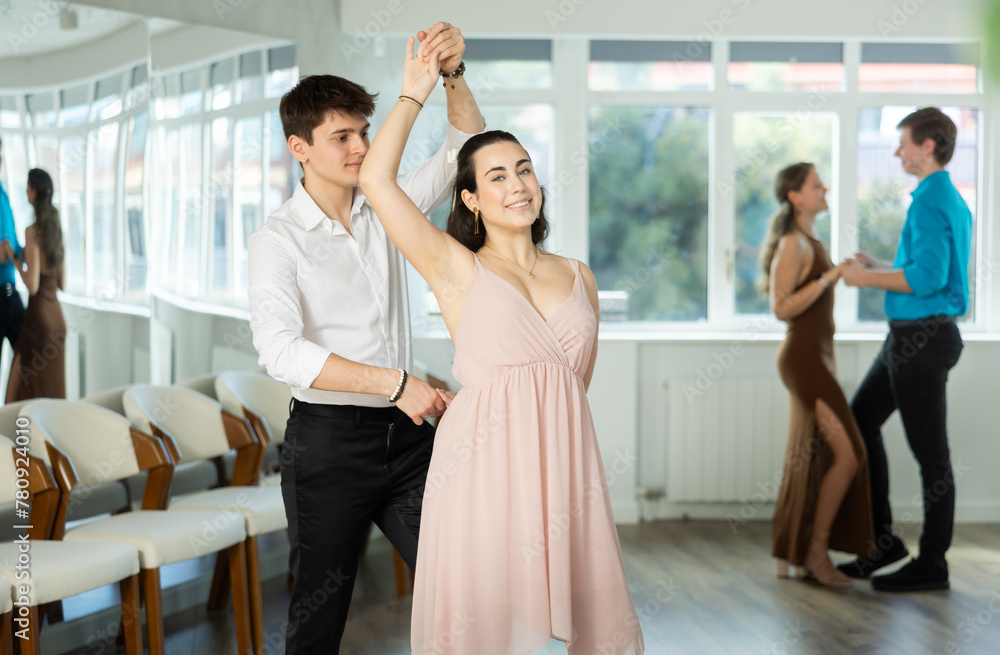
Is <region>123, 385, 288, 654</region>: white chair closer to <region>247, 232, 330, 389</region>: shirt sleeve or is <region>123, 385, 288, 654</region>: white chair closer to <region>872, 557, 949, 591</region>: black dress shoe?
<region>247, 232, 330, 389</region>: shirt sleeve

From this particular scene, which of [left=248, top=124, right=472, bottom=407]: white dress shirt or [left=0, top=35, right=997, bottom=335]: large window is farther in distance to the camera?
[left=0, top=35, right=997, bottom=335]: large window

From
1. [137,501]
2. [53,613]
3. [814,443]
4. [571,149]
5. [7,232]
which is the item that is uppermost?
[571,149]

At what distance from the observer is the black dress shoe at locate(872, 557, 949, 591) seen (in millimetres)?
3705

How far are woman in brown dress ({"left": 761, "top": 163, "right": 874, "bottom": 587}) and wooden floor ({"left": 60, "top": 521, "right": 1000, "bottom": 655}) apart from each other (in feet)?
0.67

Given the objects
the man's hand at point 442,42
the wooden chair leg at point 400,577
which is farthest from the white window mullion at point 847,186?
the man's hand at point 442,42

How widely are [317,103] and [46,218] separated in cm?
169

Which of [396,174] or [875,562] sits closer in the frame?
[396,174]

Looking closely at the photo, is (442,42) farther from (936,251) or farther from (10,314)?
(936,251)

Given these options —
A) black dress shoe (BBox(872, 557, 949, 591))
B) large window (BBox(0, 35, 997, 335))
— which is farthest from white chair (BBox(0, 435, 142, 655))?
black dress shoe (BBox(872, 557, 949, 591))

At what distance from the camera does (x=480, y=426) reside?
175 cm

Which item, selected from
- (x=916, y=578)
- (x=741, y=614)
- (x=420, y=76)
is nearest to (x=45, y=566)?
(x=420, y=76)

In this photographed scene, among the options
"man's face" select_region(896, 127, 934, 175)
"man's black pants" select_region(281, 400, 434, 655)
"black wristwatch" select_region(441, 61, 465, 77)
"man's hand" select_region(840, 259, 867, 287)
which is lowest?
"man's black pants" select_region(281, 400, 434, 655)

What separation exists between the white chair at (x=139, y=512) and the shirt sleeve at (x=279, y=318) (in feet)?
4.06

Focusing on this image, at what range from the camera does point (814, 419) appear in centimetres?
375
